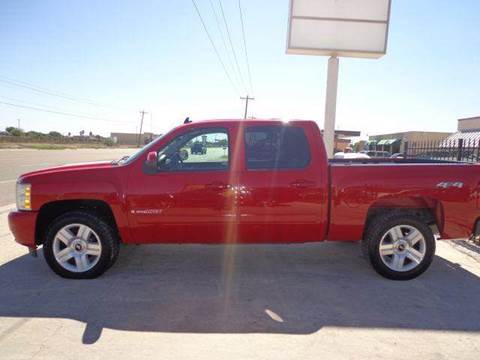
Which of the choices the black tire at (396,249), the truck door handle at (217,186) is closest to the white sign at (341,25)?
the black tire at (396,249)

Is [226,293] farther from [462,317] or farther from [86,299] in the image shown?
[462,317]

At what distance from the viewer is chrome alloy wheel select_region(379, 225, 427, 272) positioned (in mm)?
4730

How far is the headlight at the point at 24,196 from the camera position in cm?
454

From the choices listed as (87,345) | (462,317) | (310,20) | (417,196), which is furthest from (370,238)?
(310,20)

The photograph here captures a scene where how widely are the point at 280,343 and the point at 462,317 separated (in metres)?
1.92

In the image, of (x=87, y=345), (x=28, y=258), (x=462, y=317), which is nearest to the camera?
(x=87, y=345)

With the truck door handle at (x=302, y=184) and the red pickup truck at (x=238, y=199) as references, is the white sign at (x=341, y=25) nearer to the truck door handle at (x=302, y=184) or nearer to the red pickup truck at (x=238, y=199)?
the red pickup truck at (x=238, y=199)

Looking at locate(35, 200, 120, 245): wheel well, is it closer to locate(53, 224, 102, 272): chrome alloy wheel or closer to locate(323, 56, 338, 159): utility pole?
locate(53, 224, 102, 272): chrome alloy wheel

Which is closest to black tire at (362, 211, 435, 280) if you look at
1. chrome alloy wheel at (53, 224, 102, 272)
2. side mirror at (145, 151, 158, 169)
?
side mirror at (145, 151, 158, 169)

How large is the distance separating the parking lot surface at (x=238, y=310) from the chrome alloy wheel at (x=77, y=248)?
21cm

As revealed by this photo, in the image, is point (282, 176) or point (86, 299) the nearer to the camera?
A: point (86, 299)

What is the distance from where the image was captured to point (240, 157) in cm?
455

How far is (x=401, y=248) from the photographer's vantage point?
187 inches

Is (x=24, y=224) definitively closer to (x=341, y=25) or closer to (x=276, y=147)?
(x=276, y=147)
